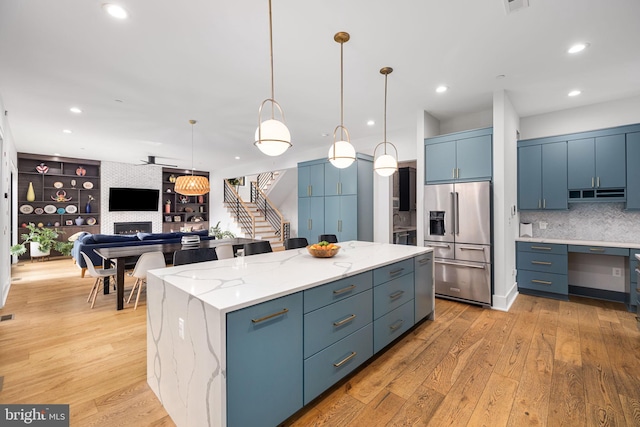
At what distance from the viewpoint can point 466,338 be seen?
2816 millimetres

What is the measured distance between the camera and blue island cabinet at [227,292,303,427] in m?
1.33

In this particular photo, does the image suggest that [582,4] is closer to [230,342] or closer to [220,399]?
[230,342]

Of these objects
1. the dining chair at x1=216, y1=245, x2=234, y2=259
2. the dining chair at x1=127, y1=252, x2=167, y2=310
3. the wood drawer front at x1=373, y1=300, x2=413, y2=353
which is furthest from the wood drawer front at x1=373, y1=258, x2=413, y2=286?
the dining chair at x1=127, y1=252, x2=167, y2=310

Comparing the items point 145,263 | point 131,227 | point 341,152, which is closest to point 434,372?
point 341,152

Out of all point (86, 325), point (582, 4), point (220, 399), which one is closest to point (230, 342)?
point (220, 399)

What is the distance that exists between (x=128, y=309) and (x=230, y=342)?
325 centimetres

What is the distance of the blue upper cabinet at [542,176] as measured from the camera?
13.3 ft

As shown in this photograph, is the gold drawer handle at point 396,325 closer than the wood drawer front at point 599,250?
Yes

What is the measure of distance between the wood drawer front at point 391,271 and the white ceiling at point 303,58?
201cm

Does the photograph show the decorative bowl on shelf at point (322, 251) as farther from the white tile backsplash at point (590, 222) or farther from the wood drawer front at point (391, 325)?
the white tile backsplash at point (590, 222)

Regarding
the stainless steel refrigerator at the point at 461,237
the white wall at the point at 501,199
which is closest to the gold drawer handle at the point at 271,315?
the stainless steel refrigerator at the point at 461,237

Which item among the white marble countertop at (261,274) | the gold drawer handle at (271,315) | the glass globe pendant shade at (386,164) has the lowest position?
the gold drawer handle at (271,315)

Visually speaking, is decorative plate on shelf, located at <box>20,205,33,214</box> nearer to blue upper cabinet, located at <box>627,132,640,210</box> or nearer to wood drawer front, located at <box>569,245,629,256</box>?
wood drawer front, located at <box>569,245,629,256</box>

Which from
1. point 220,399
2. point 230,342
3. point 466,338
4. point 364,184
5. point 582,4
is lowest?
point 466,338
